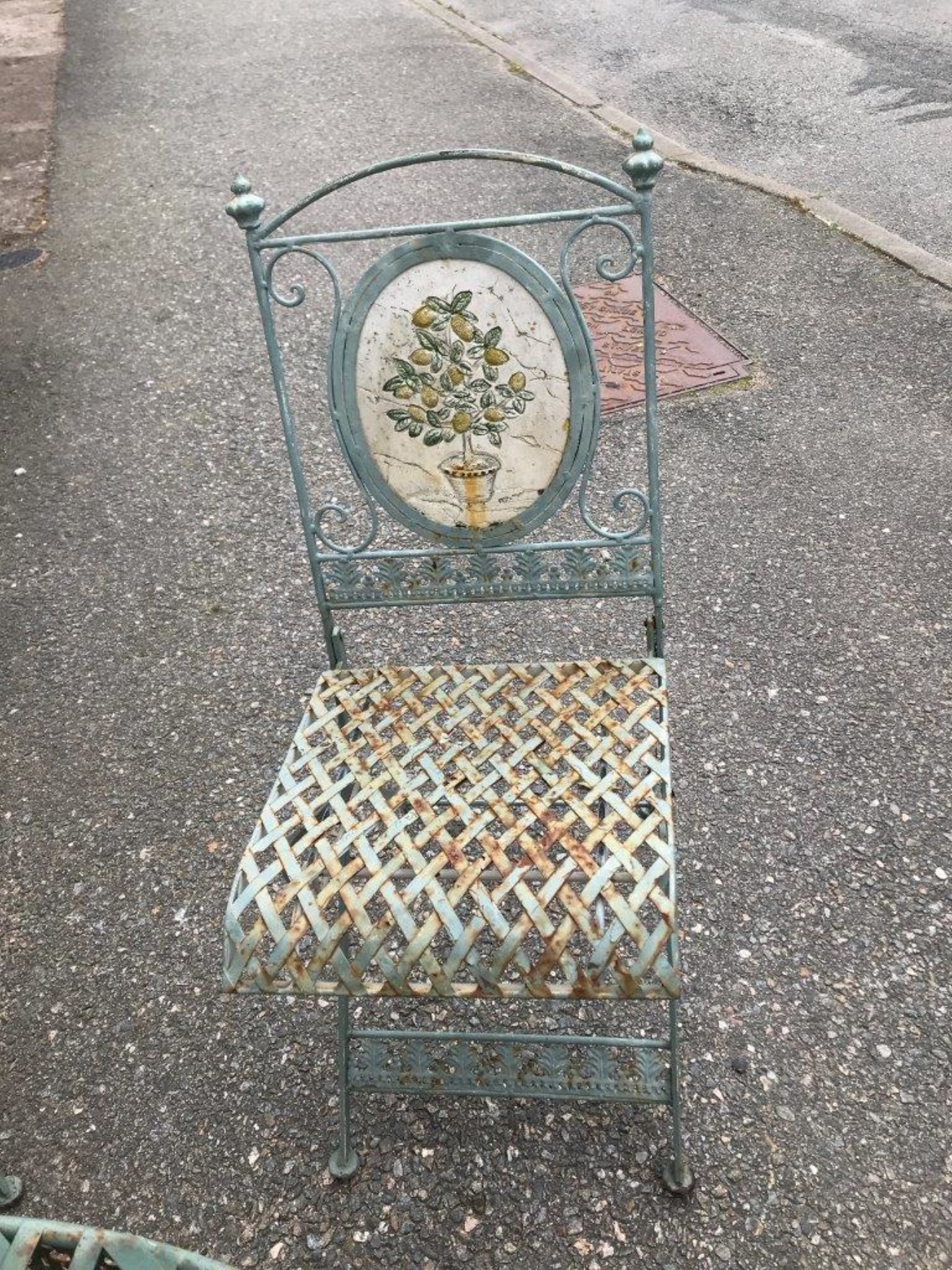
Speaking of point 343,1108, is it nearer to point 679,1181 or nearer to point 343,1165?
point 343,1165

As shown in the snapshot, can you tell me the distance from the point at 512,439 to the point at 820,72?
22.4 feet

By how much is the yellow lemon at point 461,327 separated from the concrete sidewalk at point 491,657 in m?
1.29

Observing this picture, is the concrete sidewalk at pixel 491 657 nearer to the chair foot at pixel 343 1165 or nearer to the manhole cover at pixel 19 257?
the chair foot at pixel 343 1165

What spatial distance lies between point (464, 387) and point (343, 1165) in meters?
1.40

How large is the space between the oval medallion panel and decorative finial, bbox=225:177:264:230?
0.20 meters

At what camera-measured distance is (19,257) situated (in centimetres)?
531

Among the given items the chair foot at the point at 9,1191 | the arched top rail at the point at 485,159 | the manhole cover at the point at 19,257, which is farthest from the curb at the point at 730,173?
the chair foot at the point at 9,1191

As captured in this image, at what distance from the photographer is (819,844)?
2.33 m

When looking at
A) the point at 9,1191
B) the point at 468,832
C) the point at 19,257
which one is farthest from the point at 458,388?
the point at 19,257

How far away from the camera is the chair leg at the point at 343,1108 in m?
1.83

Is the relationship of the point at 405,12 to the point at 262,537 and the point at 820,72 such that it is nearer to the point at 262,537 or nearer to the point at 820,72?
the point at 820,72

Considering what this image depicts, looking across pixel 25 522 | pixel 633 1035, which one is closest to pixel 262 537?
pixel 25 522

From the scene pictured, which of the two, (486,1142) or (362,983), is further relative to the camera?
(486,1142)

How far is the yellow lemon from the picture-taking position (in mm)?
1646
